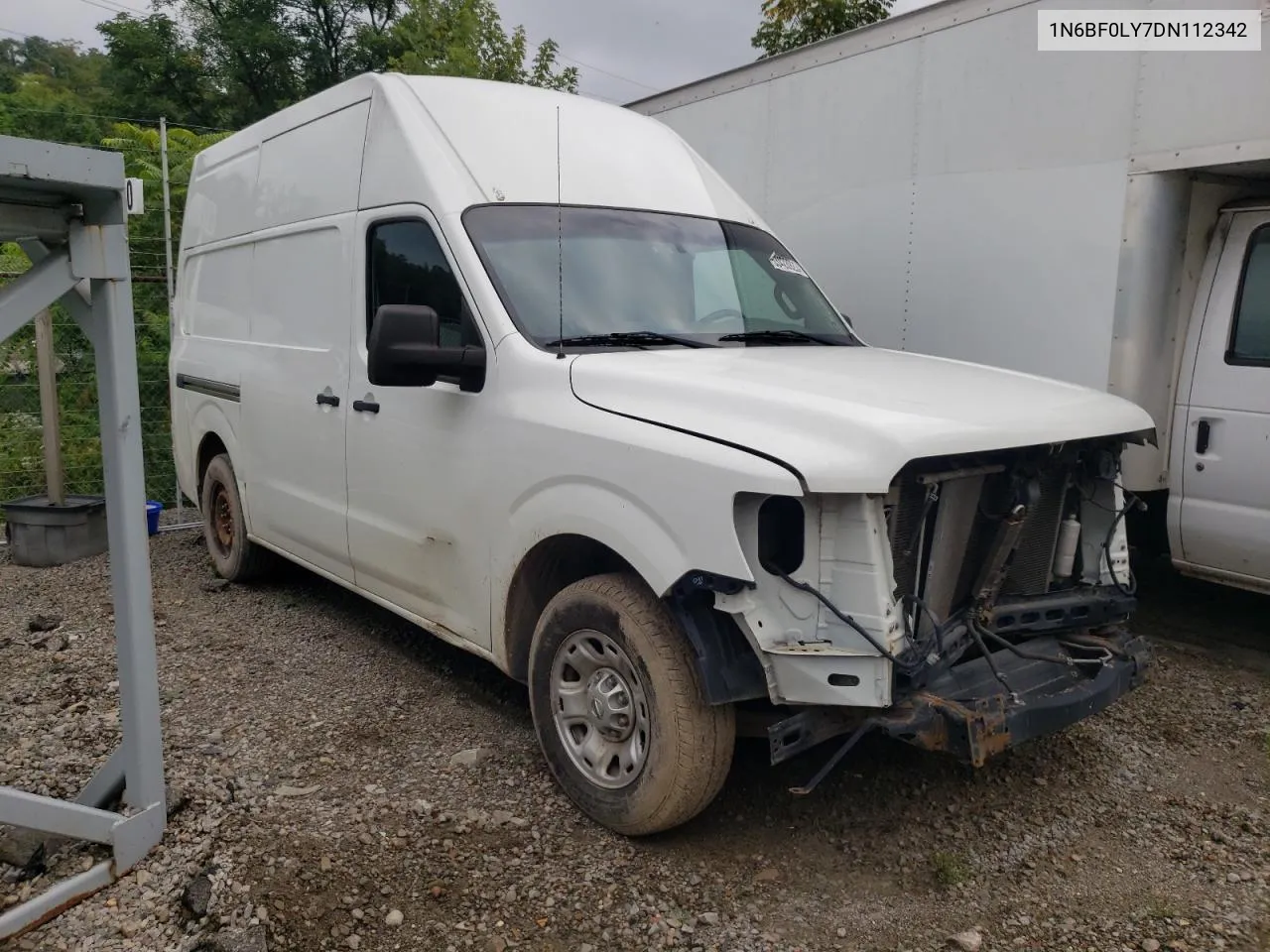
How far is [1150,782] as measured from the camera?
12.6ft

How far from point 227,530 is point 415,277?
2996 mm

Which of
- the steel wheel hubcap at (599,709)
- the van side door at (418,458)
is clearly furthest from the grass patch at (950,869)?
the van side door at (418,458)

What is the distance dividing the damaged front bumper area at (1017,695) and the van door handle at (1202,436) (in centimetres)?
181

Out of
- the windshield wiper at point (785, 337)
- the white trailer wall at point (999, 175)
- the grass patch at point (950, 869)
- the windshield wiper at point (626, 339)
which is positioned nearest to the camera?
the grass patch at point (950, 869)

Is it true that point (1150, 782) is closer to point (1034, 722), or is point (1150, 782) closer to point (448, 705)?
point (1034, 722)

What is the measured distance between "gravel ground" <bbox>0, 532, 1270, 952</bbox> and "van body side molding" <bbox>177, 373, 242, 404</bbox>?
1.63 metres

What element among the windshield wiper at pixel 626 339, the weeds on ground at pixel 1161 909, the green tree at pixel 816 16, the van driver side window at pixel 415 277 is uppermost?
the green tree at pixel 816 16

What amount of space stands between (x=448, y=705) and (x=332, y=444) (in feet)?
4.44

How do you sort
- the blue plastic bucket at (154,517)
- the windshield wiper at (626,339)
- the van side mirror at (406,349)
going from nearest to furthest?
the van side mirror at (406,349), the windshield wiper at (626,339), the blue plastic bucket at (154,517)

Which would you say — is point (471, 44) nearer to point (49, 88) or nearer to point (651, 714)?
point (651, 714)

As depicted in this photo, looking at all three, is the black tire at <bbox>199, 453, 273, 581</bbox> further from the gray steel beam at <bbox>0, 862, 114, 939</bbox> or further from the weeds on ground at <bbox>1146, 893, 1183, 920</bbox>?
the weeds on ground at <bbox>1146, 893, 1183, 920</bbox>

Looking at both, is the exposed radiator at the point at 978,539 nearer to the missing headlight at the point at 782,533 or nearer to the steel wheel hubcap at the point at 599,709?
the missing headlight at the point at 782,533

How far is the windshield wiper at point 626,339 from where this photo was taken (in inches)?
146

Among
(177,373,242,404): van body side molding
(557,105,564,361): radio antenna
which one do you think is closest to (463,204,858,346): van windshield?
(557,105,564,361): radio antenna
